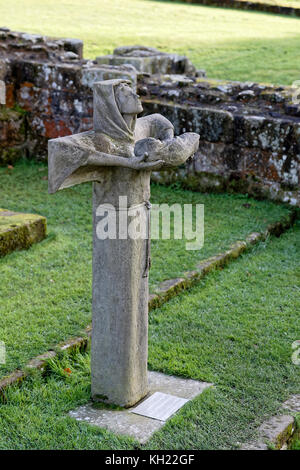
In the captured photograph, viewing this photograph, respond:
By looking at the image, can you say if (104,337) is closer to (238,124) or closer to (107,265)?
(107,265)

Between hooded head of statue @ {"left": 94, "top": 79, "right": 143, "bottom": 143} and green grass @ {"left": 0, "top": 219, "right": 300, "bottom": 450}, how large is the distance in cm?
166

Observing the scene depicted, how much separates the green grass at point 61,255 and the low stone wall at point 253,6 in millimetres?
→ 11181

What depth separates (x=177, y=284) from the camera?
19.8 ft

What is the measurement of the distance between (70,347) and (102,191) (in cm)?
138

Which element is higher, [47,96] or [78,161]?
[78,161]

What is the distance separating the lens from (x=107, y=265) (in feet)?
13.9

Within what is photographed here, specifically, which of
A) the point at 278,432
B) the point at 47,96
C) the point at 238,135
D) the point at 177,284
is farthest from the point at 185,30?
the point at 278,432

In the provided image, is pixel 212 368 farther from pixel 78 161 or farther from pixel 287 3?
pixel 287 3

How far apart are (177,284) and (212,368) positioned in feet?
4.10

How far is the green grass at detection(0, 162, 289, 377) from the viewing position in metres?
5.30

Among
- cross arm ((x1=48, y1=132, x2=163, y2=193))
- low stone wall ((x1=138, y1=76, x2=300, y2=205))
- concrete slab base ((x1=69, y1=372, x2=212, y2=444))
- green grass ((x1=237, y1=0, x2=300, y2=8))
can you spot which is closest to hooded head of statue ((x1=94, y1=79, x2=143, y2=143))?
cross arm ((x1=48, y1=132, x2=163, y2=193))

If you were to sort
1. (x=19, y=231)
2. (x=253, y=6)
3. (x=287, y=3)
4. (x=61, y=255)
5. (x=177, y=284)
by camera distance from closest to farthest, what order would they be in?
(x=177, y=284)
(x=61, y=255)
(x=19, y=231)
(x=287, y=3)
(x=253, y=6)

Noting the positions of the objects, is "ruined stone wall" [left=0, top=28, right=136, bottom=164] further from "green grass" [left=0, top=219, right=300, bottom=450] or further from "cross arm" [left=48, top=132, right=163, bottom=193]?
"cross arm" [left=48, top=132, right=163, bottom=193]

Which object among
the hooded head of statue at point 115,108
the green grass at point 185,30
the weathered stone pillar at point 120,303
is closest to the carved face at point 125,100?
the hooded head of statue at point 115,108
